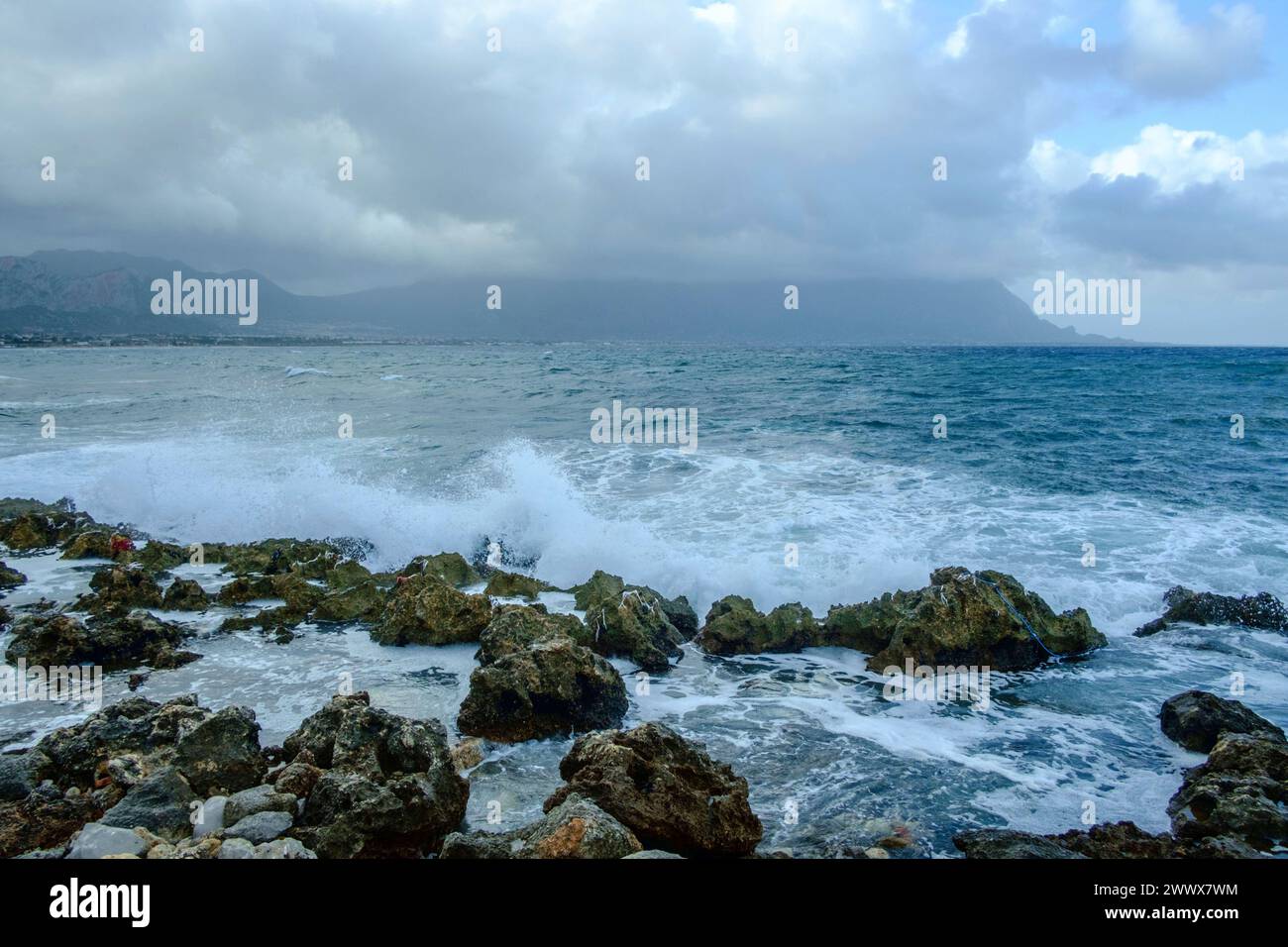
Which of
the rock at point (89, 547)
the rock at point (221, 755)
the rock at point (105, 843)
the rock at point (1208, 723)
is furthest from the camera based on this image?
the rock at point (89, 547)

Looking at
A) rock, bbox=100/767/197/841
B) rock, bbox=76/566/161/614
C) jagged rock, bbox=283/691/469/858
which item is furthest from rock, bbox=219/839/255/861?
rock, bbox=76/566/161/614

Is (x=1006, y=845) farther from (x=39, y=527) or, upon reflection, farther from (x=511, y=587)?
(x=39, y=527)

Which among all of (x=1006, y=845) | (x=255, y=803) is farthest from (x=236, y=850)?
(x=1006, y=845)

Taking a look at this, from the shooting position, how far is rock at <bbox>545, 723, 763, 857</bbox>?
16.3 ft

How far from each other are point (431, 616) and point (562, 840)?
546cm

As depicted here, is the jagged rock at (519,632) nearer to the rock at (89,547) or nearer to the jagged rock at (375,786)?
the jagged rock at (375,786)

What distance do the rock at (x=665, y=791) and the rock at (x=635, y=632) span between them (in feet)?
10.1

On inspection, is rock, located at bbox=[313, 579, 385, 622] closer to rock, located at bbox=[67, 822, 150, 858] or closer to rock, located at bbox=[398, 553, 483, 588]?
rock, located at bbox=[398, 553, 483, 588]

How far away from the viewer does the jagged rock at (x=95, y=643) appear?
8094mm

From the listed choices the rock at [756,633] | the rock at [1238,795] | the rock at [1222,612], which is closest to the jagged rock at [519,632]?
the rock at [756,633]

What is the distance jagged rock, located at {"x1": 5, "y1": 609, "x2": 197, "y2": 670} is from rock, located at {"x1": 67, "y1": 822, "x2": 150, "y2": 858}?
170 inches
